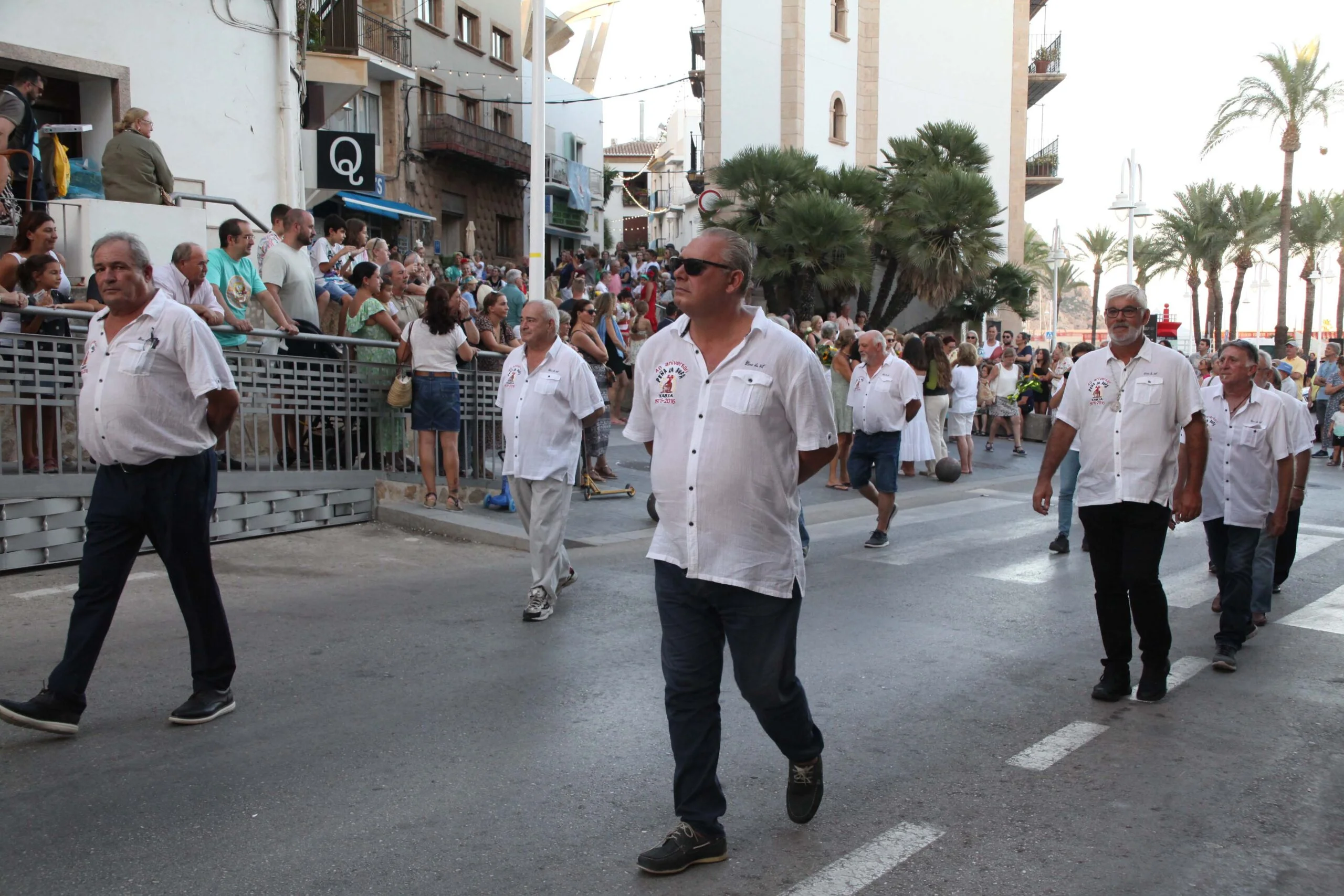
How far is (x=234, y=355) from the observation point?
30.3 feet

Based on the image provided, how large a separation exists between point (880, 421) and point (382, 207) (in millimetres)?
26033

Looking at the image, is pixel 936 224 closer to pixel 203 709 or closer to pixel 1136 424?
pixel 1136 424

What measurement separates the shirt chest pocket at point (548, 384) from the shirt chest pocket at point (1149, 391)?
3317mm

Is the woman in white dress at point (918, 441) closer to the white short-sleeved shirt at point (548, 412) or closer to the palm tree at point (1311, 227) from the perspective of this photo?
the white short-sleeved shirt at point (548, 412)

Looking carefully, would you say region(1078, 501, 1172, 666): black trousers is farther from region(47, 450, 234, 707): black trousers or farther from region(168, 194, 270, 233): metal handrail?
region(168, 194, 270, 233): metal handrail

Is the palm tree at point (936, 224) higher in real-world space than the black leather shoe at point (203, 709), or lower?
higher

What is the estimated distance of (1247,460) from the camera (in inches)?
268

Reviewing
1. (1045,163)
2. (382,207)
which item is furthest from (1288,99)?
(382,207)

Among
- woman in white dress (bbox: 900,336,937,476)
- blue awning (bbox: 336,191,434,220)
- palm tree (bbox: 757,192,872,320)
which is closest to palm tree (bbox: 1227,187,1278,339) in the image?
palm tree (bbox: 757,192,872,320)

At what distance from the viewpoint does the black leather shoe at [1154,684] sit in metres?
5.62

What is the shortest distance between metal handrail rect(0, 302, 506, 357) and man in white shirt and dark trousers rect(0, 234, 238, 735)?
1.87m

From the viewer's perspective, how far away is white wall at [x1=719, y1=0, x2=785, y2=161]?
3766cm

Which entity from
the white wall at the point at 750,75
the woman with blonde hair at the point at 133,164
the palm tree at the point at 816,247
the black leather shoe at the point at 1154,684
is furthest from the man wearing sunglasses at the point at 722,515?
the white wall at the point at 750,75

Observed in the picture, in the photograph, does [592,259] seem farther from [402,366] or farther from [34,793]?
[34,793]
